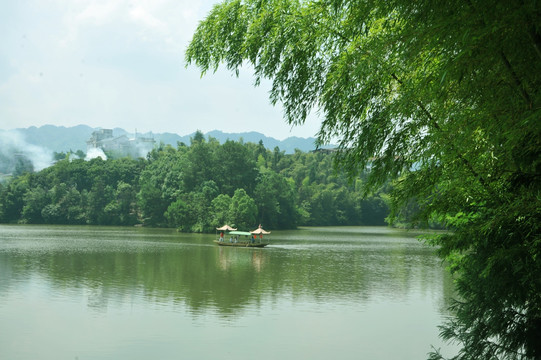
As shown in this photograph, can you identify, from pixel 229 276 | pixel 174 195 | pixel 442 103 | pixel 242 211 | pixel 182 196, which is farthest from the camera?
pixel 174 195

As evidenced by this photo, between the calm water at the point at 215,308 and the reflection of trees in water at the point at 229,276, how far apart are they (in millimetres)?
45

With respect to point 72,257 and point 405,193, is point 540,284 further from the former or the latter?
point 72,257

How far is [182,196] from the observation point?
220ft

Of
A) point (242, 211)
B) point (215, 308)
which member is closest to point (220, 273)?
point (215, 308)

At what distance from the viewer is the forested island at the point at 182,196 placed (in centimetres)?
6272

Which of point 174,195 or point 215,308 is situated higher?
point 174,195

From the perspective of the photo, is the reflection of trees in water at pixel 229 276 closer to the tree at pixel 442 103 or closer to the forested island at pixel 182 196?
the tree at pixel 442 103

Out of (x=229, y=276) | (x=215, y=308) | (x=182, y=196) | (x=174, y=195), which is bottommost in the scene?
(x=215, y=308)

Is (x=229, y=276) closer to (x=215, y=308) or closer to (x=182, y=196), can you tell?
(x=215, y=308)

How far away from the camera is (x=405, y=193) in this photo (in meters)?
6.09

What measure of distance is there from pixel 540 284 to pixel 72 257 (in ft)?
82.0

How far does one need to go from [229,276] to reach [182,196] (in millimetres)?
45651

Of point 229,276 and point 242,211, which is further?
point 242,211

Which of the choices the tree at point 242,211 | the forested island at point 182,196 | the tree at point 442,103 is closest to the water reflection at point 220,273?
the tree at point 442,103
